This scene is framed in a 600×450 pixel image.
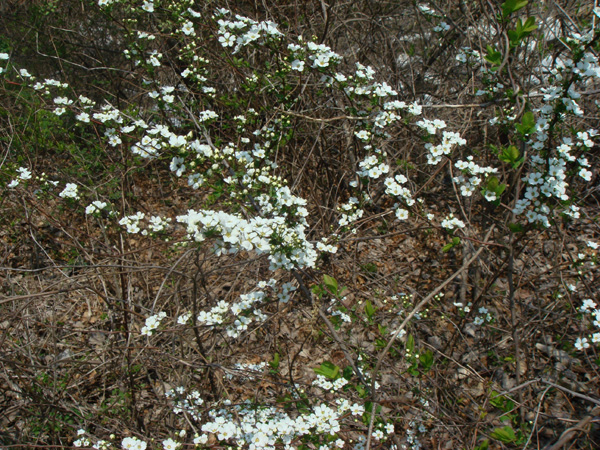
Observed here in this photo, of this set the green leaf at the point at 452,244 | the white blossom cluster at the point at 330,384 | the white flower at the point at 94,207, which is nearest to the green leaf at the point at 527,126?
the green leaf at the point at 452,244

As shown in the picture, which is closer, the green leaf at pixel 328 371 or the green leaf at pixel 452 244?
the green leaf at pixel 328 371

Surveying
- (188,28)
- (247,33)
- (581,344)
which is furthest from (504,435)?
(188,28)

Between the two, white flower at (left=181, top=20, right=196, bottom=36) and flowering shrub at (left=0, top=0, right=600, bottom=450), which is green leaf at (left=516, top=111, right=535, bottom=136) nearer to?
flowering shrub at (left=0, top=0, right=600, bottom=450)

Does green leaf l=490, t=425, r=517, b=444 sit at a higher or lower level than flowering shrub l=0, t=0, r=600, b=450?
lower

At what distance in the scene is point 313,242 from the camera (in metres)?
3.33

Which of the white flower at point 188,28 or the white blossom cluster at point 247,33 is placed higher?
the white flower at point 188,28

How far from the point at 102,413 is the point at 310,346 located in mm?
1779

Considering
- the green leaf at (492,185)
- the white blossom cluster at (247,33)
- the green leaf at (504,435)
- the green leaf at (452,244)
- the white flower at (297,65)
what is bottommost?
the green leaf at (504,435)

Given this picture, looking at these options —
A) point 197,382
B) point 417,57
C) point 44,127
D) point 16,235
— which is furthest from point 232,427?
point 417,57

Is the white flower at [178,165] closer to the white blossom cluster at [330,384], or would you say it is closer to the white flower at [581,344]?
the white blossom cluster at [330,384]

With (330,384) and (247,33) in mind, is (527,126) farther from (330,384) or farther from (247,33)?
(330,384)

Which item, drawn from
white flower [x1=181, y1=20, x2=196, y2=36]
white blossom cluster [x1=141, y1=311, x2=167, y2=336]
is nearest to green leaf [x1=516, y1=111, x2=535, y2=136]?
white blossom cluster [x1=141, y1=311, x2=167, y2=336]

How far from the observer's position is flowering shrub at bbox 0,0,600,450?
8.27ft

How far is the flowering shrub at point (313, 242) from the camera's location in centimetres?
252
